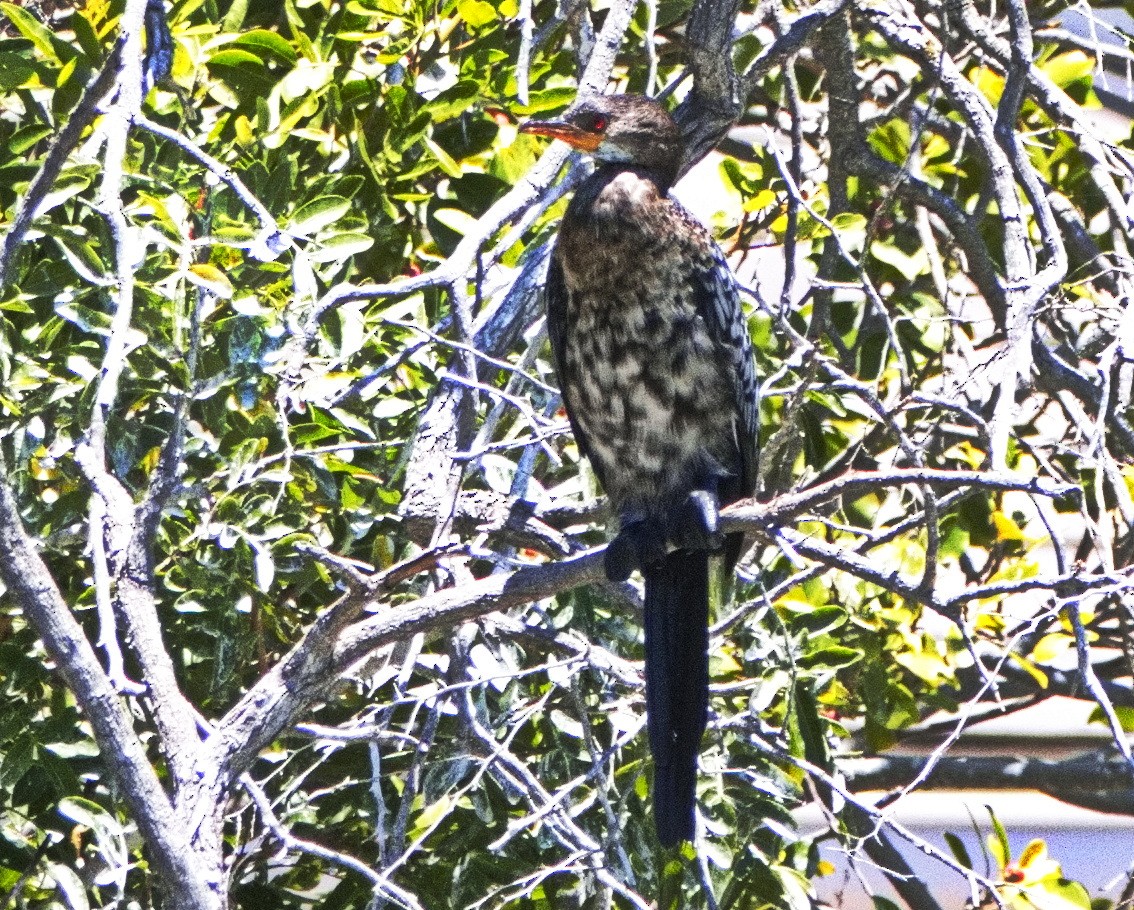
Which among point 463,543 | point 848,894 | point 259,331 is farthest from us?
point 848,894

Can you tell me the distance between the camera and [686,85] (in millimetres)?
2982

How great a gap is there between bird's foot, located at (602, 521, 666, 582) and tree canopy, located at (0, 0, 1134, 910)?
0.04 m

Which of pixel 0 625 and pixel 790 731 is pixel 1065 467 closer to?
pixel 790 731

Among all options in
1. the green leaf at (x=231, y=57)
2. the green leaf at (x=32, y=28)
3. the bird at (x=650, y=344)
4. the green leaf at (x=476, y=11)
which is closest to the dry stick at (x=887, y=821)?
the bird at (x=650, y=344)

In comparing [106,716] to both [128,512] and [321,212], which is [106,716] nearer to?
[128,512]

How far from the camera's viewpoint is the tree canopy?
194 cm

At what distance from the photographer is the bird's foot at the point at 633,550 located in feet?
6.82

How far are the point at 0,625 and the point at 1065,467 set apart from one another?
1905mm

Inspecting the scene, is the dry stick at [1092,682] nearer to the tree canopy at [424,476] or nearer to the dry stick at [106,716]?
the tree canopy at [424,476]

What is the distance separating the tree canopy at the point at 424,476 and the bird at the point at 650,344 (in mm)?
69

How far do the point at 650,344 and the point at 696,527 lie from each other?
0.29 metres

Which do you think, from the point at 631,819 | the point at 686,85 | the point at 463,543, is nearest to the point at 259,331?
the point at 463,543

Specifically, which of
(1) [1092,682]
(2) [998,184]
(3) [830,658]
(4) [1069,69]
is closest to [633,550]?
(3) [830,658]

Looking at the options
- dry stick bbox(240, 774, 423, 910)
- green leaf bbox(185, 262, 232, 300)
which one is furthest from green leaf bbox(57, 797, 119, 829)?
green leaf bbox(185, 262, 232, 300)
